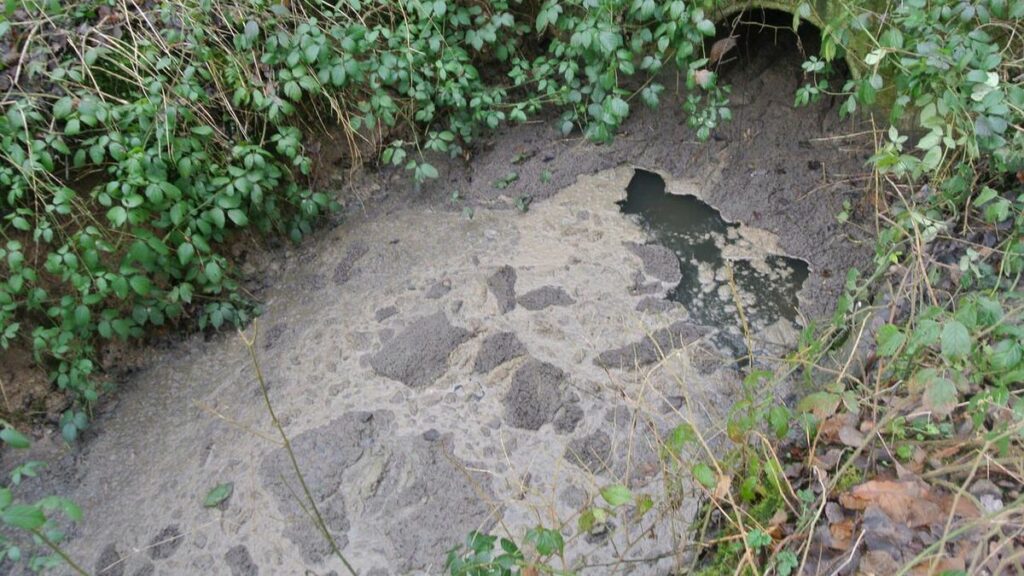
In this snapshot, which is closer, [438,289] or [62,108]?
[62,108]

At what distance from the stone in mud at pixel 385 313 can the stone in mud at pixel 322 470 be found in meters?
0.52

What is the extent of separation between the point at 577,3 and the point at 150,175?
6.59 ft

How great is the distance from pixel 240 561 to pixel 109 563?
0.48 metres

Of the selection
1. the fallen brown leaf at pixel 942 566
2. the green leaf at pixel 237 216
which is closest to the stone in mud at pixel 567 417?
the fallen brown leaf at pixel 942 566

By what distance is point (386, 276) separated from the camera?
141 inches

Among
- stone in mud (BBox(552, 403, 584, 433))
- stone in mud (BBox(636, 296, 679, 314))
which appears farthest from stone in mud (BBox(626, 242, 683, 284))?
stone in mud (BBox(552, 403, 584, 433))

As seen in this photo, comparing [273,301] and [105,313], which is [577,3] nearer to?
[273,301]

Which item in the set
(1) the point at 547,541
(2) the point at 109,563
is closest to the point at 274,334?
(2) the point at 109,563

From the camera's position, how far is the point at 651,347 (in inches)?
124

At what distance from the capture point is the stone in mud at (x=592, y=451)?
2746 mm

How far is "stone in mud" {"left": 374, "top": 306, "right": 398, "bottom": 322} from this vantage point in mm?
3377

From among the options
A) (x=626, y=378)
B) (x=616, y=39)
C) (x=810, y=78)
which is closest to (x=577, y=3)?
(x=616, y=39)

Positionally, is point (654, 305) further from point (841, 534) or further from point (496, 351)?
point (841, 534)

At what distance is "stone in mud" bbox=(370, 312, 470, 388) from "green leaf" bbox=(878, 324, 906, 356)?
1671 mm
